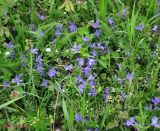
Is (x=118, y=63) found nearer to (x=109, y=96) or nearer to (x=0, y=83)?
(x=109, y=96)

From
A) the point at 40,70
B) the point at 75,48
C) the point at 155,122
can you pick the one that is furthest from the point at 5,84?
the point at 155,122

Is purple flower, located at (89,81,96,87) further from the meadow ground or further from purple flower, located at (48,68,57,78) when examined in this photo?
purple flower, located at (48,68,57,78)

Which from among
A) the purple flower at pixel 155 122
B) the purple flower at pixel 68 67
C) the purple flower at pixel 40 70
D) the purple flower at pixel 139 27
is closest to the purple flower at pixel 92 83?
the purple flower at pixel 68 67

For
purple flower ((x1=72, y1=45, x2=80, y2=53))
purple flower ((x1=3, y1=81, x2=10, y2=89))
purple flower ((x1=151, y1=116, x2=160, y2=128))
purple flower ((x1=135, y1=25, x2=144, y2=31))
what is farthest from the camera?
purple flower ((x1=135, y1=25, x2=144, y2=31))

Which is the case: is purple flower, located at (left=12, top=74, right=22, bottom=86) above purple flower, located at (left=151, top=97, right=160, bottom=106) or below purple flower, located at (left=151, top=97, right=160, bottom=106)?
above

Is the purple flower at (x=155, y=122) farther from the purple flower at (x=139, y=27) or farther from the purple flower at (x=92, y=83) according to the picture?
the purple flower at (x=139, y=27)

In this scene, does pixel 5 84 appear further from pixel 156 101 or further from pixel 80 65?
pixel 156 101

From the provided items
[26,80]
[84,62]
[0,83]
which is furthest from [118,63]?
[0,83]

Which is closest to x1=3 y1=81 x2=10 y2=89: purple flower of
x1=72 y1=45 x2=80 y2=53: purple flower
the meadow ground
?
the meadow ground

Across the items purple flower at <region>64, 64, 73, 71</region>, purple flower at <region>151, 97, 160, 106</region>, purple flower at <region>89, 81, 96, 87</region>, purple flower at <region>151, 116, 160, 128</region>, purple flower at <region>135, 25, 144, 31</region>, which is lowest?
purple flower at <region>151, 116, 160, 128</region>

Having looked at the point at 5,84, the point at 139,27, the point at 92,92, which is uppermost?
the point at 139,27

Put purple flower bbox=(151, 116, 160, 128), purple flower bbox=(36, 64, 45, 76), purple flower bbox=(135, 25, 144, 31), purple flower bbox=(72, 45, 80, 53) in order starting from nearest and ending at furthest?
purple flower bbox=(151, 116, 160, 128) < purple flower bbox=(36, 64, 45, 76) < purple flower bbox=(72, 45, 80, 53) < purple flower bbox=(135, 25, 144, 31)
